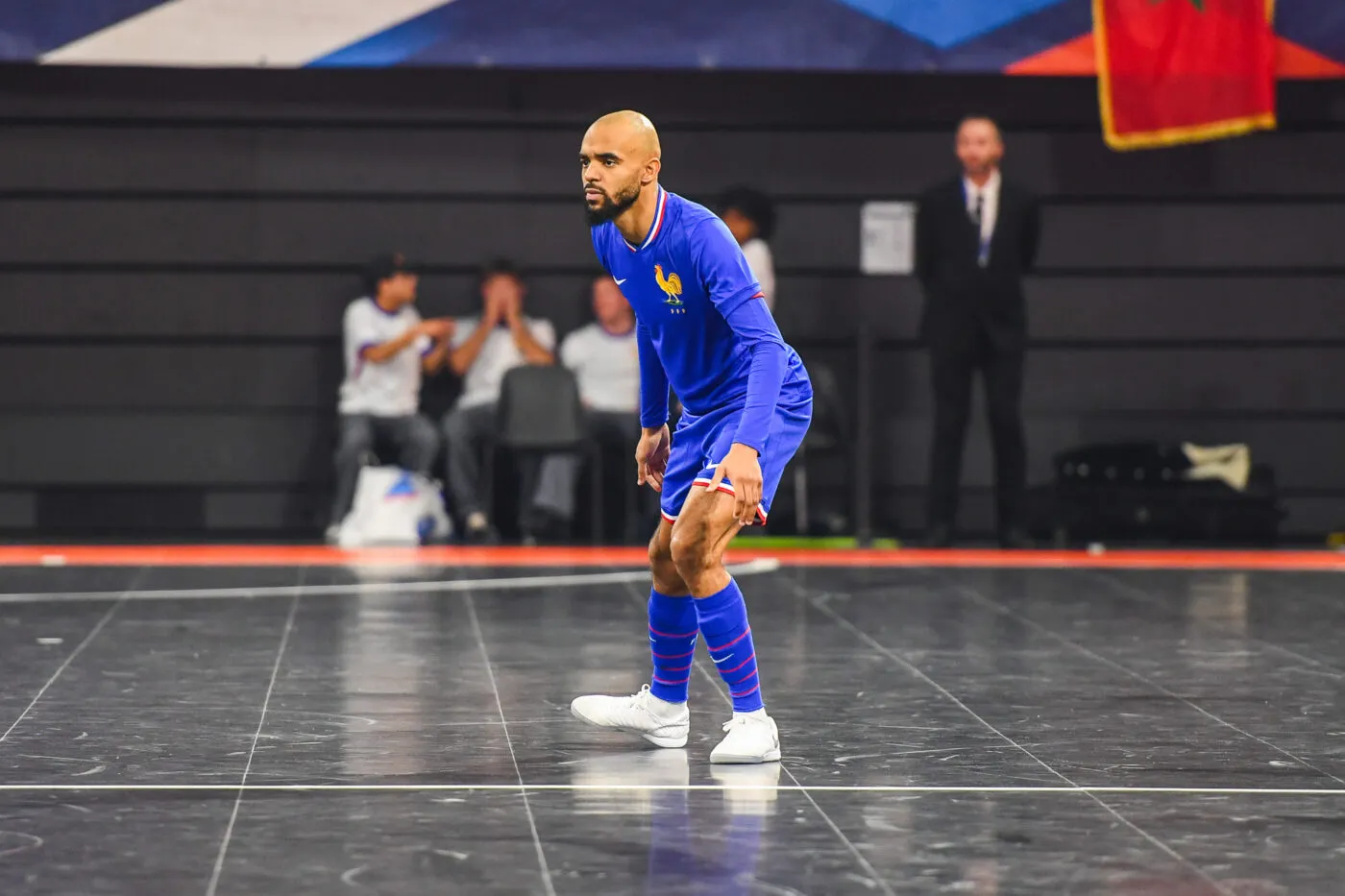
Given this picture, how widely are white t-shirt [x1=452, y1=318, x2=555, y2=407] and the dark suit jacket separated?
198 centimetres

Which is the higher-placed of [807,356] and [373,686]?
[807,356]

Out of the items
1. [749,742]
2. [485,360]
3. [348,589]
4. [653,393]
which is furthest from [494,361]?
[749,742]

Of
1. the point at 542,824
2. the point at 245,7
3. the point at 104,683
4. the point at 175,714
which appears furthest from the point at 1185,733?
the point at 245,7

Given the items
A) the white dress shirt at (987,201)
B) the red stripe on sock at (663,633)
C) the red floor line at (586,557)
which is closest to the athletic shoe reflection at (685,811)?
the red stripe on sock at (663,633)

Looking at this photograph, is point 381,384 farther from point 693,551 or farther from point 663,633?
point 693,551

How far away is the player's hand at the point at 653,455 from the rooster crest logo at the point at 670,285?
1.37 feet

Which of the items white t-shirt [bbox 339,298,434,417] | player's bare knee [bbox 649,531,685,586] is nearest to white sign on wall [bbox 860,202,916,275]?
white t-shirt [bbox 339,298,434,417]

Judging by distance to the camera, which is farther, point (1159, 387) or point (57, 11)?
point (1159, 387)

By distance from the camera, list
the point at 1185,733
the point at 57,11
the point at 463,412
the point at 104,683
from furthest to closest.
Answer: the point at 463,412 → the point at 57,11 → the point at 104,683 → the point at 1185,733

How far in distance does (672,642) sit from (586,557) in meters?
4.69

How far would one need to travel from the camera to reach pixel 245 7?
9336mm

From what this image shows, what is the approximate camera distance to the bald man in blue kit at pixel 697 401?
4090 mm

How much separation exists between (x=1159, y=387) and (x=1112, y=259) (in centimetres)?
72

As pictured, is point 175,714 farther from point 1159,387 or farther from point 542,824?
point 1159,387
